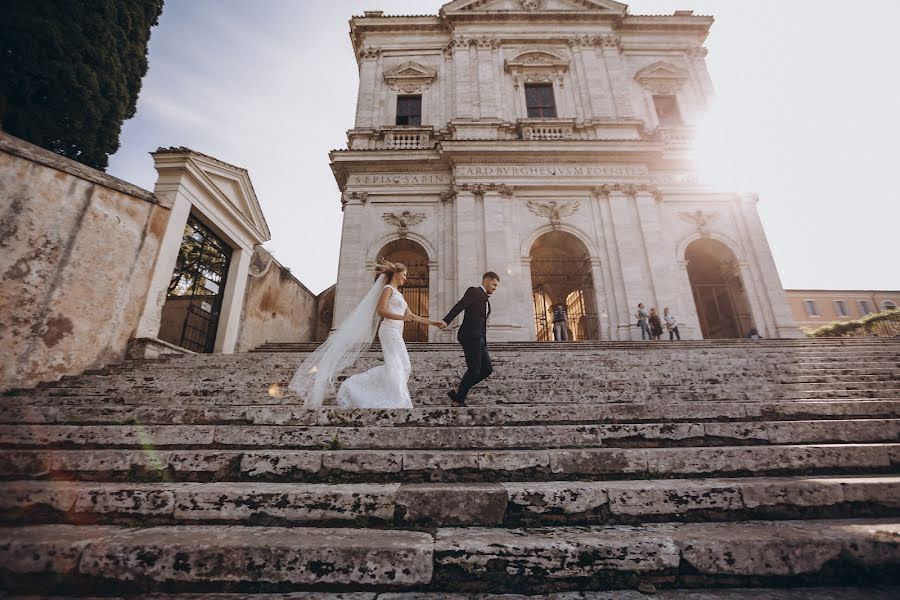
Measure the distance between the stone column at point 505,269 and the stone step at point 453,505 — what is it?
28.7 feet

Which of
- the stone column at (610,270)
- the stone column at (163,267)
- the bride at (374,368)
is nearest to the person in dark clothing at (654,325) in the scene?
the stone column at (610,270)

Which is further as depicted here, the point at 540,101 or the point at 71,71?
the point at 540,101

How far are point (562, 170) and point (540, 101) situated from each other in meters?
3.97

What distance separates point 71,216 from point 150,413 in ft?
12.9

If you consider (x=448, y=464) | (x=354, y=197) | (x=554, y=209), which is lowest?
(x=448, y=464)

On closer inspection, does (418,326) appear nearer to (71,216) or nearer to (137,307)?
Answer: (137,307)

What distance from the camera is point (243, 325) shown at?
9.01 metres

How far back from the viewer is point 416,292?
15.2m

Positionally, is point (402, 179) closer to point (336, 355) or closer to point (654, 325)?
point (654, 325)

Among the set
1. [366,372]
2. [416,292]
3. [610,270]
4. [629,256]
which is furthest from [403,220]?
[366,372]

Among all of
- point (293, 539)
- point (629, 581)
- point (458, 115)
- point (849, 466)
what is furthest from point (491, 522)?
point (458, 115)

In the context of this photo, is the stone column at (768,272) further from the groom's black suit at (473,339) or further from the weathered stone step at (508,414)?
the groom's black suit at (473,339)

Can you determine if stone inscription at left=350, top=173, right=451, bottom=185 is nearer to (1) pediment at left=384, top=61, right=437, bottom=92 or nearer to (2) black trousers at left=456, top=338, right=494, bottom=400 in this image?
(1) pediment at left=384, top=61, right=437, bottom=92

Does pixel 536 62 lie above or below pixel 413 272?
above
